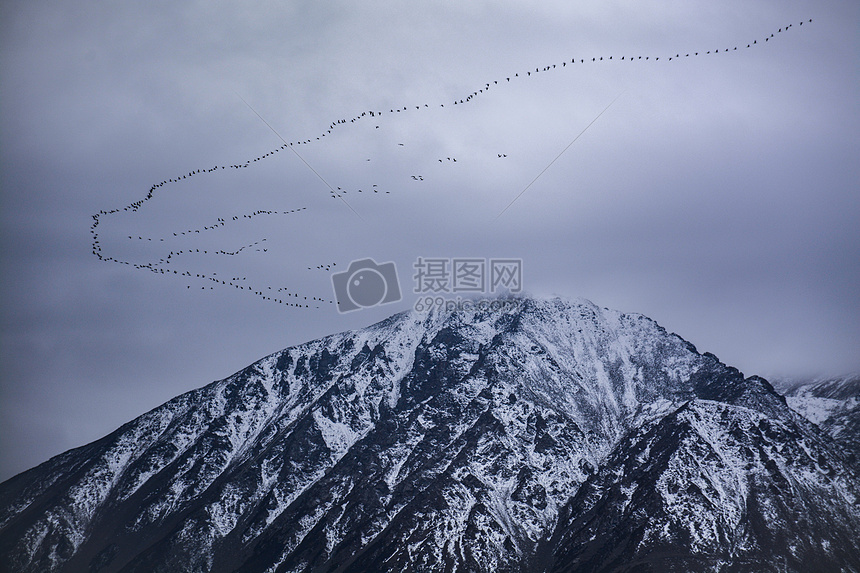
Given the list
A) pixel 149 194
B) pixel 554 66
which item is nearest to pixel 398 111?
pixel 554 66

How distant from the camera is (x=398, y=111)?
194750 millimetres

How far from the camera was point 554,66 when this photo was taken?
19100 cm

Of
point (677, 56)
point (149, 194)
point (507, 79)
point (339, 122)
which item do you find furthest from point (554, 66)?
point (149, 194)

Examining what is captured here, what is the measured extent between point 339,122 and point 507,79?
115 ft

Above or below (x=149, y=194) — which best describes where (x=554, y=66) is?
above

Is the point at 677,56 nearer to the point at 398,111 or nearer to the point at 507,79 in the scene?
the point at 507,79

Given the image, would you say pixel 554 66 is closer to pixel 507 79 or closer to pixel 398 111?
pixel 507 79

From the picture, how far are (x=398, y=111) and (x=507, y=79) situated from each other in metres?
22.8

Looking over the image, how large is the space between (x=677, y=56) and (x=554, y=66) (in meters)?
23.8

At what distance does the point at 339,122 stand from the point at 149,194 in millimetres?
41719

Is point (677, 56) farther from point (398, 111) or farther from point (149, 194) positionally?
point (149, 194)

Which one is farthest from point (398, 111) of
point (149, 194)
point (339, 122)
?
point (149, 194)

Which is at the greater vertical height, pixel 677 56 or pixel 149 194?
pixel 677 56

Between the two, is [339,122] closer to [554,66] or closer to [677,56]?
[554,66]
